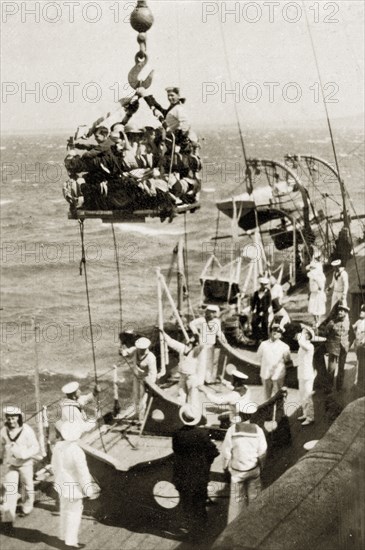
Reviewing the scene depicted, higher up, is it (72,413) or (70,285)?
(70,285)

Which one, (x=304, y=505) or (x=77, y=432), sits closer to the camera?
(x=304, y=505)

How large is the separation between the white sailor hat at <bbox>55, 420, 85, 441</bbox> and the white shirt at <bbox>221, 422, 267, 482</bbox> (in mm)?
1562

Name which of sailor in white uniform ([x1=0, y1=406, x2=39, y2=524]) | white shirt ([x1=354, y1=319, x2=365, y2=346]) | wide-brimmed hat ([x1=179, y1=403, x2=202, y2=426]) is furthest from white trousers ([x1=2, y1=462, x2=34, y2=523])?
white shirt ([x1=354, y1=319, x2=365, y2=346])

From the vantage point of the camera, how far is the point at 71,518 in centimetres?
721

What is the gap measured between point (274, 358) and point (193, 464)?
3058 mm

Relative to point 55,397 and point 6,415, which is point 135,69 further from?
point 55,397

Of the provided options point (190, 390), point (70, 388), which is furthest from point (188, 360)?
point (70, 388)

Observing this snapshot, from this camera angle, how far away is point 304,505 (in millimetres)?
3205

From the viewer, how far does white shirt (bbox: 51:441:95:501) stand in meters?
7.00

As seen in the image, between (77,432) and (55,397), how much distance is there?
50.0 ft

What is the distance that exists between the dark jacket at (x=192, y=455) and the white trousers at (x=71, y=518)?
1108 mm

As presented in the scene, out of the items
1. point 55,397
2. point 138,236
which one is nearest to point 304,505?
point 55,397

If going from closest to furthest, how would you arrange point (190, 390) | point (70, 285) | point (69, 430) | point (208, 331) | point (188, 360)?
point (69, 430)
point (190, 390)
point (188, 360)
point (208, 331)
point (70, 285)

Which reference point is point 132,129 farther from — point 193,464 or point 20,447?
point 20,447
